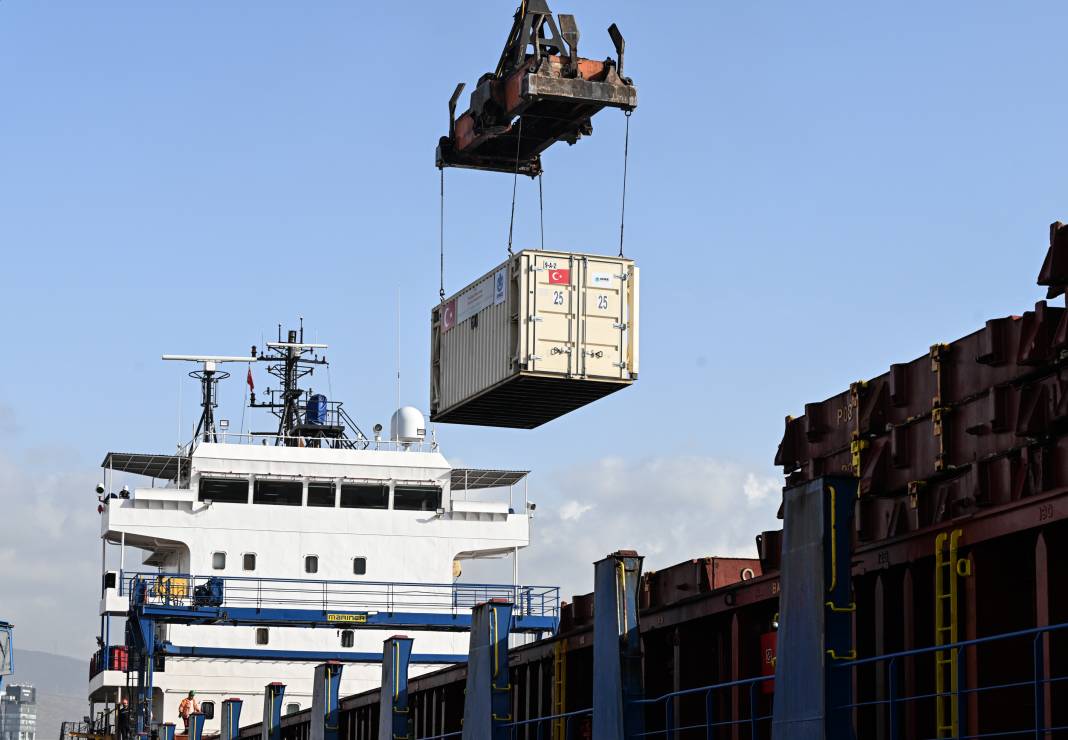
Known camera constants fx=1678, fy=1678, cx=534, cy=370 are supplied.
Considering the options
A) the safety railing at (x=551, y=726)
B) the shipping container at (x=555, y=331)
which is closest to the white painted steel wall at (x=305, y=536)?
the shipping container at (x=555, y=331)

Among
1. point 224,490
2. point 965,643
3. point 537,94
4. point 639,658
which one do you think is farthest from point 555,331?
point 965,643

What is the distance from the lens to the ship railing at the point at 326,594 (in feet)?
122

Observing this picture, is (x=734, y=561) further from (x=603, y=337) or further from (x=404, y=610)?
(x=404, y=610)

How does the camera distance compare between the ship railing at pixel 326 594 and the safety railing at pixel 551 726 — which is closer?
the safety railing at pixel 551 726

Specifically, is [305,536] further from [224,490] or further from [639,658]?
[639,658]

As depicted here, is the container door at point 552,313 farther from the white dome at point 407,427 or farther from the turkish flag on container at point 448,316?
the white dome at point 407,427

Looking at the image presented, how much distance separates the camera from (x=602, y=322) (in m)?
26.2

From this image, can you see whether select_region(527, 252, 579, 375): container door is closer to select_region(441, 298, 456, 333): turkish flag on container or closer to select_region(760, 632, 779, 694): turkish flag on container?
select_region(441, 298, 456, 333): turkish flag on container

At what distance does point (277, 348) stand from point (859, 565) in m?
36.4

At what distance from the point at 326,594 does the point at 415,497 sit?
10.6ft

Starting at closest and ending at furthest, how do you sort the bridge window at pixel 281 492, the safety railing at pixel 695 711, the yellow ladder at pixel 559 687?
the safety railing at pixel 695 711 → the yellow ladder at pixel 559 687 → the bridge window at pixel 281 492

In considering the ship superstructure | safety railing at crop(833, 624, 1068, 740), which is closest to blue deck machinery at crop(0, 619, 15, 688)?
the ship superstructure

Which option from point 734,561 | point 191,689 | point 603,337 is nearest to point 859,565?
point 734,561

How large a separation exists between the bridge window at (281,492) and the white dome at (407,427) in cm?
381
